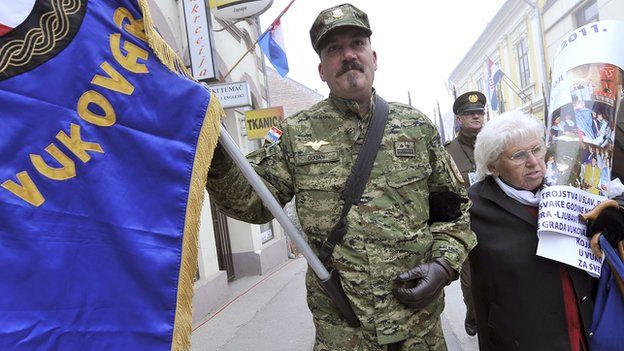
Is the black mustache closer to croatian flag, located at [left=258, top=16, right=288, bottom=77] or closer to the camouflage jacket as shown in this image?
the camouflage jacket

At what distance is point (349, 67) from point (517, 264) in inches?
42.5

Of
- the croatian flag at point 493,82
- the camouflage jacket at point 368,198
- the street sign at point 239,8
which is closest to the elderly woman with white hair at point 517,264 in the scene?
the camouflage jacket at point 368,198

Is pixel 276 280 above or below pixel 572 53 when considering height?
below

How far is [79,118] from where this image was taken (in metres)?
Result: 1.35

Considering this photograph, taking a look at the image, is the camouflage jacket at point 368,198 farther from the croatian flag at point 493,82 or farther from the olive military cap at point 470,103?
the croatian flag at point 493,82

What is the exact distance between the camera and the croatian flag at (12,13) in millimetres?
1220

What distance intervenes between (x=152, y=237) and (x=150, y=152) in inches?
10.2

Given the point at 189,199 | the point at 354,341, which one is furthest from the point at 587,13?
the point at 189,199

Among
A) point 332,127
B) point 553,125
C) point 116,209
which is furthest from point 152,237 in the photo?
point 553,125

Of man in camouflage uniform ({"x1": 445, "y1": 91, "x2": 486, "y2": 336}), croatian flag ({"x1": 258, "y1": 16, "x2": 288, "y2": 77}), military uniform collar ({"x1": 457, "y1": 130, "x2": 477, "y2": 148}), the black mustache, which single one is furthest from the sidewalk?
croatian flag ({"x1": 258, "y1": 16, "x2": 288, "y2": 77})

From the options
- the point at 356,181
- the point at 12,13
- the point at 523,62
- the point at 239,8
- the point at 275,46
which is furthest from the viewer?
the point at 523,62

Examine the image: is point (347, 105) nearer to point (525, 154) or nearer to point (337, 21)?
point (337, 21)

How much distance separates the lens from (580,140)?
2.09 metres

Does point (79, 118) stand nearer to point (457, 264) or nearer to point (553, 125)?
point (457, 264)
